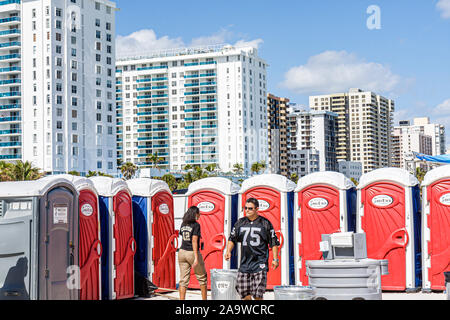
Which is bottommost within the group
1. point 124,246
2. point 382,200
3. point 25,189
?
point 124,246

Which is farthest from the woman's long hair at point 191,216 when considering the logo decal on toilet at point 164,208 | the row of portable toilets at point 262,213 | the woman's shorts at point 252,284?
the logo decal on toilet at point 164,208

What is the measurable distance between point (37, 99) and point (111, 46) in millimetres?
12893

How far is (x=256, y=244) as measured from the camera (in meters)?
→ 8.38

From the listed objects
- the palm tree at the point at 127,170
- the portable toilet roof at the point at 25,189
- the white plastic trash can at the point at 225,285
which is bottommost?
the white plastic trash can at the point at 225,285

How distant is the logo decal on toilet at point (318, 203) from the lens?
506 inches

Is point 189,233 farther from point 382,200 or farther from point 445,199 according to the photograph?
point 445,199

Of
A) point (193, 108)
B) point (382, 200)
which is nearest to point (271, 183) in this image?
point (382, 200)

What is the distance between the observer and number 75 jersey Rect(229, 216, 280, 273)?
8.36m

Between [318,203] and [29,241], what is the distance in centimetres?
580

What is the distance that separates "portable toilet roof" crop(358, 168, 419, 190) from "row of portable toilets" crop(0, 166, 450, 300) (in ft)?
0.06

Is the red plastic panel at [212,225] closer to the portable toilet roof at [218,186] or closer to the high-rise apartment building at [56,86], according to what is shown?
the portable toilet roof at [218,186]

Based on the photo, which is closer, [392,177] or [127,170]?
[392,177]

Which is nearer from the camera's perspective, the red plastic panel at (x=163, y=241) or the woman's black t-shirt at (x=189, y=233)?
the woman's black t-shirt at (x=189, y=233)

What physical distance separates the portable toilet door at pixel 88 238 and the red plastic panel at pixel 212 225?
265 cm
